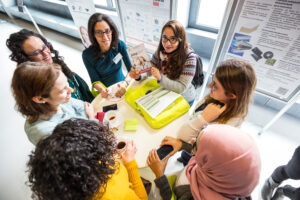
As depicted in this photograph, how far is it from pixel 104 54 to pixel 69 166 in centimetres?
153

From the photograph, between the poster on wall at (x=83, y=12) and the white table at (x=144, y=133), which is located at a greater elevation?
the poster on wall at (x=83, y=12)

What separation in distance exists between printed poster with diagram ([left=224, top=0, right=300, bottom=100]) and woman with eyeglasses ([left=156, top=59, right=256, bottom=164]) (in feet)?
2.58

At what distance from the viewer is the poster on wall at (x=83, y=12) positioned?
2.68m

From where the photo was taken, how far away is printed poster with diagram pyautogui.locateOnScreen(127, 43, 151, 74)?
142cm

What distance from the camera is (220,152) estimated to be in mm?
631

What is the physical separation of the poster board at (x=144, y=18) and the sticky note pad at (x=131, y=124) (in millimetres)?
1699

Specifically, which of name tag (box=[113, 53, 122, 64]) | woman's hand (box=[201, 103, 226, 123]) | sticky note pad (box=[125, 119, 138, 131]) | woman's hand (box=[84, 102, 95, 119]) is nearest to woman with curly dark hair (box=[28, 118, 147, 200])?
sticky note pad (box=[125, 119, 138, 131])

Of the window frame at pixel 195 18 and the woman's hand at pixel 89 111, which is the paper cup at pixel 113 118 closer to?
the woman's hand at pixel 89 111

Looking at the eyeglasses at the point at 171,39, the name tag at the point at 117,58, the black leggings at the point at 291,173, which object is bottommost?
the black leggings at the point at 291,173

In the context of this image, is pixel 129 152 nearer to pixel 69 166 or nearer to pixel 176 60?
pixel 69 166

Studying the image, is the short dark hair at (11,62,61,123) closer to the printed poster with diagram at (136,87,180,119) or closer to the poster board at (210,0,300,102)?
the printed poster with diagram at (136,87,180,119)

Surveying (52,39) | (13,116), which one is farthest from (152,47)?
(52,39)

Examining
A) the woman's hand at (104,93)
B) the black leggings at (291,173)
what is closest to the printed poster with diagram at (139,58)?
the woman's hand at (104,93)

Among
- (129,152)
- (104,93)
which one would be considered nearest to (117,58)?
(104,93)
